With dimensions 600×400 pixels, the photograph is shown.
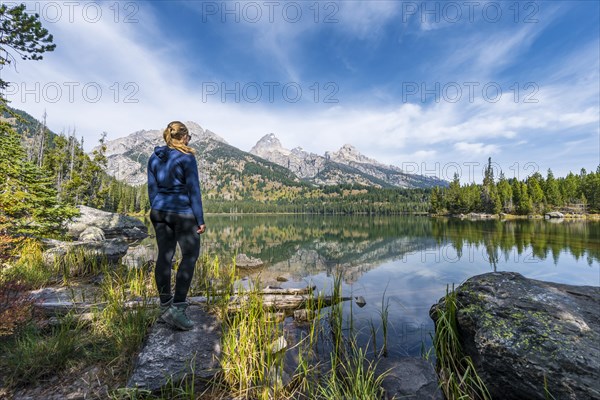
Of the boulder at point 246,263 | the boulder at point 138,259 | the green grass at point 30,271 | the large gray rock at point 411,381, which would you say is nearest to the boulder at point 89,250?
the green grass at point 30,271

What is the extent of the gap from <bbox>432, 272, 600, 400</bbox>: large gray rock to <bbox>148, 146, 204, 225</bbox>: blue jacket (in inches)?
184

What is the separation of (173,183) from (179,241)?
862 millimetres

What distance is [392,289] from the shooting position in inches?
496

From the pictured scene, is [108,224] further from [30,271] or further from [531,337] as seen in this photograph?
[531,337]

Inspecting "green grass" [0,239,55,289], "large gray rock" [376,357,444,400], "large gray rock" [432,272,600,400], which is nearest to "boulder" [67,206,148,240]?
"green grass" [0,239,55,289]

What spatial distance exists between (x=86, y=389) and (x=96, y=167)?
1581 inches

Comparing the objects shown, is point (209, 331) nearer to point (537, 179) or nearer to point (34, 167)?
point (34, 167)

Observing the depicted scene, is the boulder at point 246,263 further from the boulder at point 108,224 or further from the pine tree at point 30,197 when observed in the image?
the boulder at point 108,224

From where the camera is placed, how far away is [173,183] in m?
3.88

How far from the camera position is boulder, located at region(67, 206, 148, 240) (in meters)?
25.0

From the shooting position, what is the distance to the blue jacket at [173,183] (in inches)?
152

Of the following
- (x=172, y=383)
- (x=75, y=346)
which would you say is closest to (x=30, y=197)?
(x=75, y=346)

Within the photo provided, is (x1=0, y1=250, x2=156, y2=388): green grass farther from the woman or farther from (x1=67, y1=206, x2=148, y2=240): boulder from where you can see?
(x1=67, y1=206, x2=148, y2=240): boulder

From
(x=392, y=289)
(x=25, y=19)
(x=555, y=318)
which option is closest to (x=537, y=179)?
(x=392, y=289)
